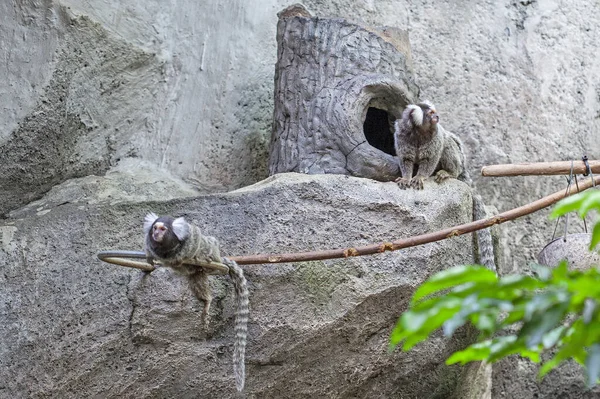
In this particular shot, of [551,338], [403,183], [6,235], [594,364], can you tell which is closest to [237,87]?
[403,183]

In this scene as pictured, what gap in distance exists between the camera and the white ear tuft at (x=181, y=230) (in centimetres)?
373

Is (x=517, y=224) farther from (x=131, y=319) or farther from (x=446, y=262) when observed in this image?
(x=131, y=319)

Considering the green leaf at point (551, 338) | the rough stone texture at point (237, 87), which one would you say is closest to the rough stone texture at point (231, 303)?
the rough stone texture at point (237, 87)

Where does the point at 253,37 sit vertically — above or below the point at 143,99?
above

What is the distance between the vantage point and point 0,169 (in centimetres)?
520

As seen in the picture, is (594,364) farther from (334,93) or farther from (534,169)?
(334,93)

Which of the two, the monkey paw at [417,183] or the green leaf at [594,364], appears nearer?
the green leaf at [594,364]

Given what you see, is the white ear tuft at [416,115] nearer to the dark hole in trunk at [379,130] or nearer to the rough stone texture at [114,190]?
the dark hole in trunk at [379,130]

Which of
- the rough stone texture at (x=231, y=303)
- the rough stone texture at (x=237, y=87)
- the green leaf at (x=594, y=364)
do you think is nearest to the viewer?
the green leaf at (x=594, y=364)

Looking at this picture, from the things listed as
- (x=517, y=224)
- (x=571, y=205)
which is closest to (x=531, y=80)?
(x=517, y=224)

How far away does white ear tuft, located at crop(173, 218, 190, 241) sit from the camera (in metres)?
3.73

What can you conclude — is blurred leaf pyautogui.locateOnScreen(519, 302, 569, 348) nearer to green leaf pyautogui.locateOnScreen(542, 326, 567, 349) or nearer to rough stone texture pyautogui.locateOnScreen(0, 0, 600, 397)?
green leaf pyautogui.locateOnScreen(542, 326, 567, 349)

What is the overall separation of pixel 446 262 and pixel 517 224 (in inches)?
62.4

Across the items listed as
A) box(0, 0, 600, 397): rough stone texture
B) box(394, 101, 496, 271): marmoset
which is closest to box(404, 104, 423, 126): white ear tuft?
box(394, 101, 496, 271): marmoset
